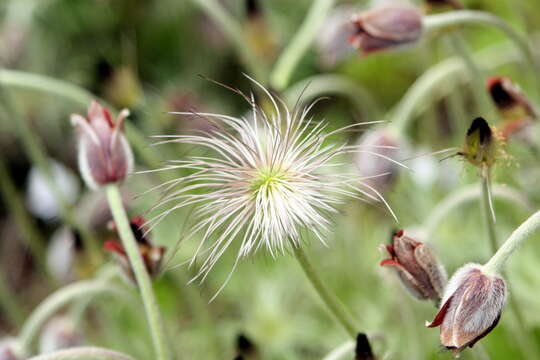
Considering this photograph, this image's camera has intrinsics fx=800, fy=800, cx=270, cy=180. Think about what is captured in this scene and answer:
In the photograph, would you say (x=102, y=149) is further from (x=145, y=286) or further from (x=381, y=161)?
(x=381, y=161)

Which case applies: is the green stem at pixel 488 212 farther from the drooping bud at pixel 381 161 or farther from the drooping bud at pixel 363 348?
the drooping bud at pixel 381 161

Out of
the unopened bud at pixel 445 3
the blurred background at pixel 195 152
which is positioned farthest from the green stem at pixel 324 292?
the unopened bud at pixel 445 3

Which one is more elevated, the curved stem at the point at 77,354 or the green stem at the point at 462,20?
the green stem at the point at 462,20

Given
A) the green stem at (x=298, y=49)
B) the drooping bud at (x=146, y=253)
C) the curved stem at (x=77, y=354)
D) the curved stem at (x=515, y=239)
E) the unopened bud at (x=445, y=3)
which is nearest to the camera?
the curved stem at (x=515, y=239)

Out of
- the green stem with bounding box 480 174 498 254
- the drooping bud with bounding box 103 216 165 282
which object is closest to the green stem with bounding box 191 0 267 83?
the drooping bud with bounding box 103 216 165 282

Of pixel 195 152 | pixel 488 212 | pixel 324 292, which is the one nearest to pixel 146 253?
pixel 324 292

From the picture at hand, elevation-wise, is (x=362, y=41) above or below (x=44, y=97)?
below

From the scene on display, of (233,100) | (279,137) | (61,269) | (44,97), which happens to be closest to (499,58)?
(279,137)

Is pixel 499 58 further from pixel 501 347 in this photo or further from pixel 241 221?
pixel 241 221
